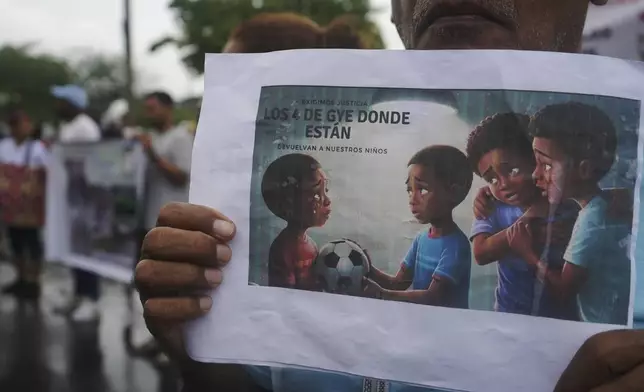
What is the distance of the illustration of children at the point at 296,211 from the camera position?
38.1 inches

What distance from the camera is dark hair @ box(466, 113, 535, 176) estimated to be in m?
0.88

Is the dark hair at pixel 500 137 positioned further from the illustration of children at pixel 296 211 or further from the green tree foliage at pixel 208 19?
the green tree foliage at pixel 208 19

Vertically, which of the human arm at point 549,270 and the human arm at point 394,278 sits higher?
the human arm at point 549,270

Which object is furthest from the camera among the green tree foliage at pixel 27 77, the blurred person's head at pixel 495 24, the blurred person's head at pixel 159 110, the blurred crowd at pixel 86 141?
the green tree foliage at pixel 27 77

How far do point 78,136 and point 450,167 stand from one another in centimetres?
494

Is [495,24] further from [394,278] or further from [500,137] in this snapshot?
[394,278]

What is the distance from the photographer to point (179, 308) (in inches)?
38.7

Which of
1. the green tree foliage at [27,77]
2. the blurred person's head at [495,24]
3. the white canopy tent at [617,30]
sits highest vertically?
the green tree foliage at [27,77]

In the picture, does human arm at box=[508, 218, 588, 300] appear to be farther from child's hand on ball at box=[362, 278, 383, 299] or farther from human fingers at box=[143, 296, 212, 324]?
human fingers at box=[143, 296, 212, 324]

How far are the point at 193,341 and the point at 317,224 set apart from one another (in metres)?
0.26

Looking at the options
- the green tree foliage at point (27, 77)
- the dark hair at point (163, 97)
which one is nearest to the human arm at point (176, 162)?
the dark hair at point (163, 97)

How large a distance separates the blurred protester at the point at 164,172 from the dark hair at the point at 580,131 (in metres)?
3.18

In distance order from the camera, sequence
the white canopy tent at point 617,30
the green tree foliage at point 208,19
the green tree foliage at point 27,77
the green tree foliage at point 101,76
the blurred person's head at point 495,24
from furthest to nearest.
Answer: the green tree foliage at point 101,76, the green tree foliage at point 27,77, the green tree foliage at point 208,19, the white canopy tent at point 617,30, the blurred person's head at point 495,24

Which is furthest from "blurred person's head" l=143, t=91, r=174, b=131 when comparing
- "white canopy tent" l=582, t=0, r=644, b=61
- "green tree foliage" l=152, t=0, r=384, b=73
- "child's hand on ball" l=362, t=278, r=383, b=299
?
"green tree foliage" l=152, t=0, r=384, b=73
